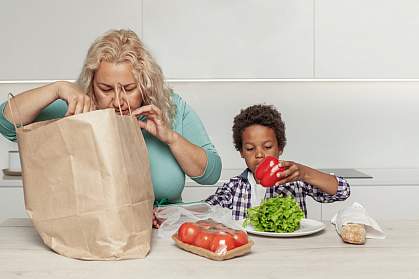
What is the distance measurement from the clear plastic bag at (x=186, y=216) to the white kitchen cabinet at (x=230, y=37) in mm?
1446

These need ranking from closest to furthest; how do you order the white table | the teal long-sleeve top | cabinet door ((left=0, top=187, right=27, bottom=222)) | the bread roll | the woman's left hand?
the white table < the bread roll < the woman's left hand < the teal long-sleeve top < cabinet door ((left=0, top=187, right=27, bottom=222))

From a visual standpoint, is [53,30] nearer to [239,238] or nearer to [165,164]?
[165,164]

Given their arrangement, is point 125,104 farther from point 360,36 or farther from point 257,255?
point 360,36

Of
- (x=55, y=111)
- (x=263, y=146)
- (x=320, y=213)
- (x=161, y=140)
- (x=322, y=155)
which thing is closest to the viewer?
(x=161, y=140)

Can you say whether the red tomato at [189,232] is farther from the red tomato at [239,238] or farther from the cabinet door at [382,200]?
the cabinet door at [382,200]

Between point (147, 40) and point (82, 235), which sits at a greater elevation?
point (147, 40)

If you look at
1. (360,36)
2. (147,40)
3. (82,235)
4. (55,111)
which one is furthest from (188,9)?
(82,235)

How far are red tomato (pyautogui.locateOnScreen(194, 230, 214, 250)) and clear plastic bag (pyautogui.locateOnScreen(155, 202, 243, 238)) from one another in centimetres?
12

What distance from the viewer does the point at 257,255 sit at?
4.38ft

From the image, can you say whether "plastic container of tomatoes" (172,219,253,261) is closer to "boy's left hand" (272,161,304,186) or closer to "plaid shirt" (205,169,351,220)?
"boy's left hand" (272,161,304,186)

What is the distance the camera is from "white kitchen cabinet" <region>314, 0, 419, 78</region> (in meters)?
3.04

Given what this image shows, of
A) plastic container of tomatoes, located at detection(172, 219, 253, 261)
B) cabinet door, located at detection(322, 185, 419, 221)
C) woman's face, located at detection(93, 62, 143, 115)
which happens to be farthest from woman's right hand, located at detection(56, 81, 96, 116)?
cabinet door, located at detection(322, 185, 419, 221)

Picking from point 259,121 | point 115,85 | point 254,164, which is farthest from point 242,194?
point 115,85

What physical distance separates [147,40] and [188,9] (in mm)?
239
